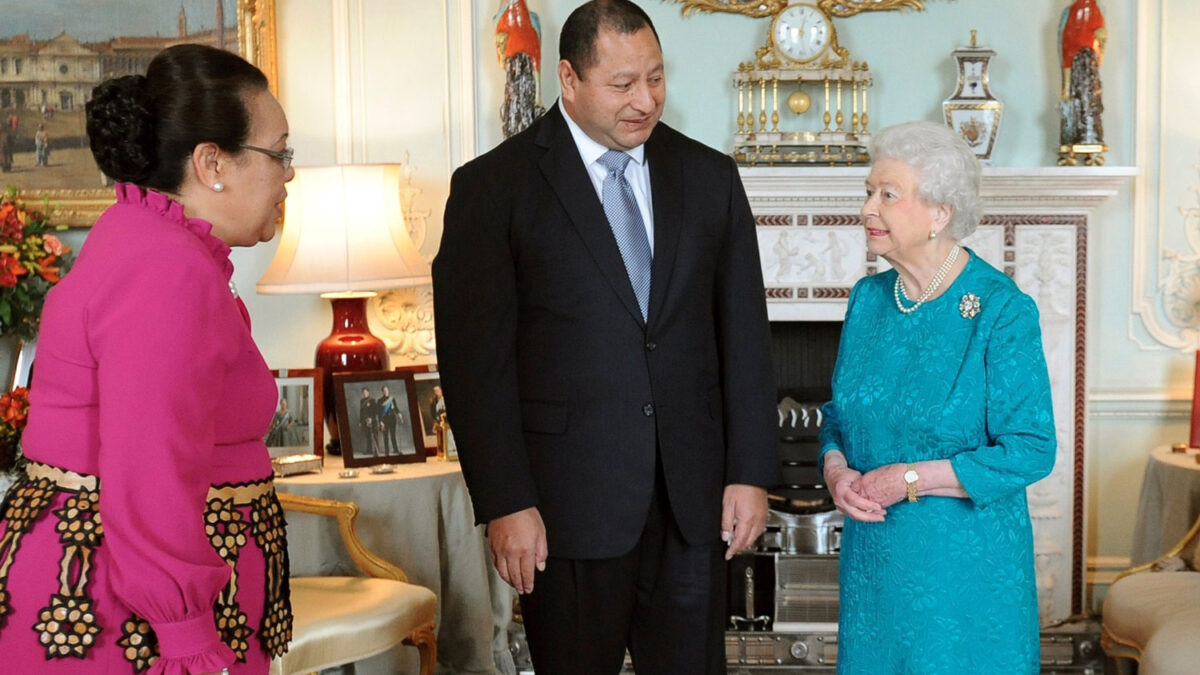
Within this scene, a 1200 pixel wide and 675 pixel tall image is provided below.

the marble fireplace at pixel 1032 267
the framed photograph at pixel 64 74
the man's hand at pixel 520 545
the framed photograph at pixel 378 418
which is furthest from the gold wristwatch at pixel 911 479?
the framed photograph at pixel 64 74

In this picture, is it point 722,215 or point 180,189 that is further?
point 722,215

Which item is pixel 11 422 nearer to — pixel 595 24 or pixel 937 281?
pixel 595 24

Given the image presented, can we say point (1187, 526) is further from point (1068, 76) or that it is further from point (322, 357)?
point (322, 357)

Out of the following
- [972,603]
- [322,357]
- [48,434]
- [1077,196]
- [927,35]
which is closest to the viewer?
[48,434]

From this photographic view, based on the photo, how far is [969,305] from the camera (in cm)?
218

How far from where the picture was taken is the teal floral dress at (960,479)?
2.11m

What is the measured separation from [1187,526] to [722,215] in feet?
7.29

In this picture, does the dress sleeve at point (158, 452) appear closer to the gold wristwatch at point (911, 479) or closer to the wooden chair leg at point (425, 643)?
the gold wristwatch at point (911, 479)

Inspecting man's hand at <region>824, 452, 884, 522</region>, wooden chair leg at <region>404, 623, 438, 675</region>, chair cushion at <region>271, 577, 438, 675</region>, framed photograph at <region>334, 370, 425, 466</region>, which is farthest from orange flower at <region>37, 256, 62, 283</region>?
man's hand at <region>824, 452, 884, 522</region>

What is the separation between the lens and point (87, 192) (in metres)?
4.31

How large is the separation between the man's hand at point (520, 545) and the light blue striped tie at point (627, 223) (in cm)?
40

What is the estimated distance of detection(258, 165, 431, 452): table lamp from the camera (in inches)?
148

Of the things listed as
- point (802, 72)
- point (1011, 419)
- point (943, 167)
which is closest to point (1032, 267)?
point (802, 72)

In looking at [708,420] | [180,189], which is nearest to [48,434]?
[180,189]
